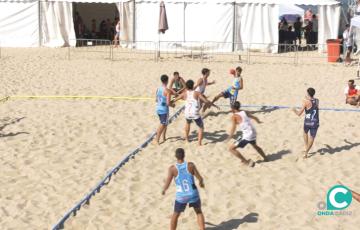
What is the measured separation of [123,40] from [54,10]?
3439mm

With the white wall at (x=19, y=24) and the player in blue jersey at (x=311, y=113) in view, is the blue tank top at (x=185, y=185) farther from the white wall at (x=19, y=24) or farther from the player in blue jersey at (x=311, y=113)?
the white wall at (x=19, y=24)

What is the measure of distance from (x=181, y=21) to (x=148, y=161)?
49.2 feet

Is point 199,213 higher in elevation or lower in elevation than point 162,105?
lower

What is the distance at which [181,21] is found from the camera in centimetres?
2458

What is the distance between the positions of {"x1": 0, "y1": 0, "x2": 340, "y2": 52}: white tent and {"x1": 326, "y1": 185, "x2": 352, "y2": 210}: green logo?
15440 mm

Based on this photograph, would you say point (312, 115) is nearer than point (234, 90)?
Yes

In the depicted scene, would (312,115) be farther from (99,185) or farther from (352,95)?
(352,95)

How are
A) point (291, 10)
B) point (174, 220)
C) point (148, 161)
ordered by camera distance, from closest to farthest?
point (174, 220) → point (148, 161) → point (291, 10)

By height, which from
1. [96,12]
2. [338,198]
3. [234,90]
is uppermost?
[96,12]

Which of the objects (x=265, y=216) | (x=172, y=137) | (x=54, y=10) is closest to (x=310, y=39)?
(x=54, y=10)

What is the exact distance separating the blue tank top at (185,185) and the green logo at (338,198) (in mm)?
2415

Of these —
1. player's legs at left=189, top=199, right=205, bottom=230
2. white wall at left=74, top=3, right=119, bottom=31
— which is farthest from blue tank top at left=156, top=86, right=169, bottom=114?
white wall at left=74, top=3, right=119, bottom=31

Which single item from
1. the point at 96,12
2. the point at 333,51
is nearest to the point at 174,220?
the point at 333,51

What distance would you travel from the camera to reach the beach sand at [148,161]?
808cm
